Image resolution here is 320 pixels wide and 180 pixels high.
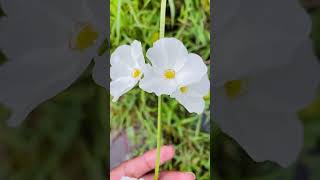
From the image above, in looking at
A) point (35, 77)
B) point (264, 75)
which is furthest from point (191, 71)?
point (35, 77)

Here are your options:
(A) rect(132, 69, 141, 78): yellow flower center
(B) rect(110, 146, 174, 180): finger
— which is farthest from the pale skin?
(A) rect(132, 69, 141, 78): yellow flower center

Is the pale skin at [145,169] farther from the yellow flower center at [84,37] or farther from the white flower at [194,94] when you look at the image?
the yellow flower center at [84,37]

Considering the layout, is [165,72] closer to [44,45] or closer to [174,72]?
[174,72]

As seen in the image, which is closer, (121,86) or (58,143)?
(121,86)

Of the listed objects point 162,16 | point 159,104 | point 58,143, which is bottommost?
point 58,143

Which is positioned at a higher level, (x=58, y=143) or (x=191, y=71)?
(x=191, y=71)

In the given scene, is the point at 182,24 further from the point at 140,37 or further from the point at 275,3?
the point at 275,3

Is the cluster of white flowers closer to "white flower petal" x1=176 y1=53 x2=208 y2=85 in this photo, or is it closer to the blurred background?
"white flower petal" x1=176 y1=53 x2=208 y2=85
